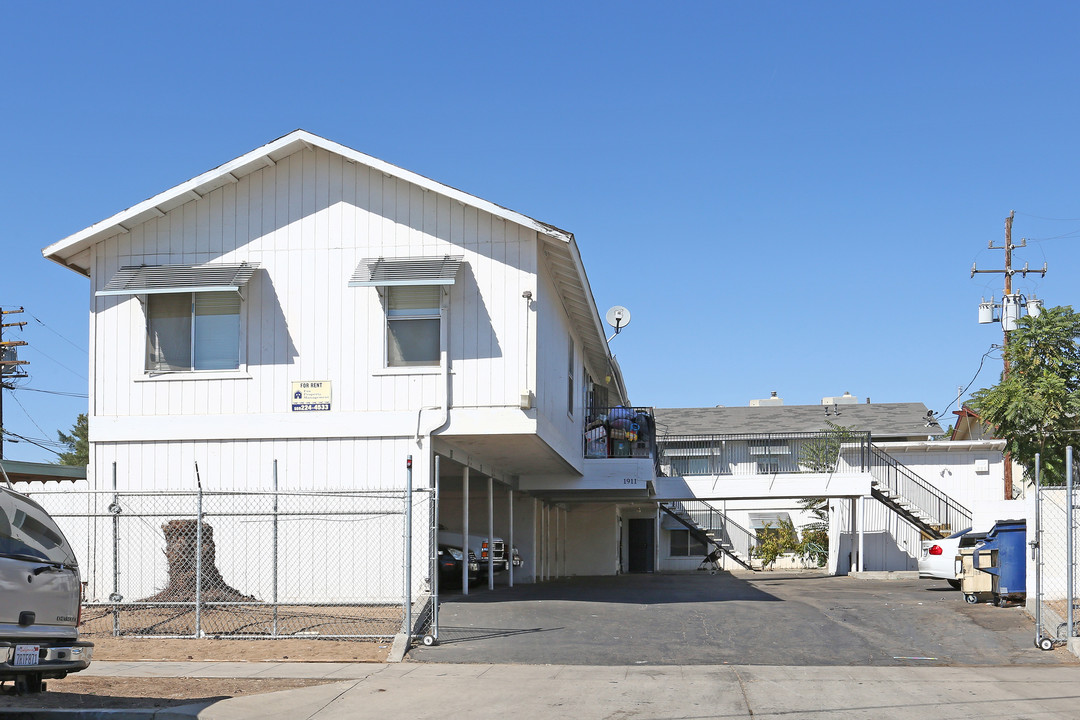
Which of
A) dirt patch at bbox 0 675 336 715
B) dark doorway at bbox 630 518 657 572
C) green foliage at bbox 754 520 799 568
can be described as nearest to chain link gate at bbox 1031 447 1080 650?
dirt patch at bbox 0 675 336 715

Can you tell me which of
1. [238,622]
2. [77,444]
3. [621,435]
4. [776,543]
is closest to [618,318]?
[621,435]

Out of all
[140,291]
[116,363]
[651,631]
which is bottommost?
[651,631]

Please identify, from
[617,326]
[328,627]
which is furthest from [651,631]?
[617,326]

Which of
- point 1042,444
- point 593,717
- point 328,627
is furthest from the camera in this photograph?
point 1042,444

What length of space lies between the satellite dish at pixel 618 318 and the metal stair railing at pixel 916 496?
29.9 ft

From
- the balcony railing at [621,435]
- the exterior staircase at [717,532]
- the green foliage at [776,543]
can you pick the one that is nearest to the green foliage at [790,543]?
the green foliage at [776,543]

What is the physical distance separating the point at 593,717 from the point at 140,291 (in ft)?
36.3

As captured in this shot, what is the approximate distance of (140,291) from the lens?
670 inches

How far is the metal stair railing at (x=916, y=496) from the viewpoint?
1216 inches

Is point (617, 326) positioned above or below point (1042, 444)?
above

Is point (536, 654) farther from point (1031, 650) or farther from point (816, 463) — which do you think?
point (816, 463)

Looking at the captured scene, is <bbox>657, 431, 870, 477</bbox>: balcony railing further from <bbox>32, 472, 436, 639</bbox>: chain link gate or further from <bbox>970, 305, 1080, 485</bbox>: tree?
<bbox>32, 472, 436, 639</bbox>: chain link gate

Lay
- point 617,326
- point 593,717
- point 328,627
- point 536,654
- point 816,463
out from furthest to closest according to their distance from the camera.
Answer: point 816,463 < point 617,326 < point 328,627 < point 536,654 < point 593,717

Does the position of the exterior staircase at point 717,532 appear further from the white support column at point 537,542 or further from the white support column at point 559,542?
the white support column at point 537,542
